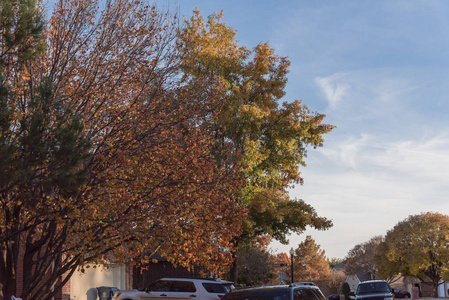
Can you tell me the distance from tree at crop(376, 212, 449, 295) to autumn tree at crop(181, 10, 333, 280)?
29913 millimetres

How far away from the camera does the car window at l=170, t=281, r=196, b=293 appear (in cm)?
2009

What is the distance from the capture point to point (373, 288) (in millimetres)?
27422

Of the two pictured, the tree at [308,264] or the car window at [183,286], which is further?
the tree at [308,264]

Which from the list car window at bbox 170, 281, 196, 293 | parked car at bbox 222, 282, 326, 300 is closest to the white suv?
car window at bbox 170, 281, 196, 293

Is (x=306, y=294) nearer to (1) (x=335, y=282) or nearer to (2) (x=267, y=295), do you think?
(2) (x=267, y=295)

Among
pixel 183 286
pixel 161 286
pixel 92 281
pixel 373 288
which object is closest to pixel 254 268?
pixel 92 281

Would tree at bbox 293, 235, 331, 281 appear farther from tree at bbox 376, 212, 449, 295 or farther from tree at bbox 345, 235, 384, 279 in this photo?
tree at bbox 376, 212, 449, 295

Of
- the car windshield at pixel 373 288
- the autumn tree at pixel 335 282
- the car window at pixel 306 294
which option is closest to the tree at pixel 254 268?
the car windshield at pixel 373 288

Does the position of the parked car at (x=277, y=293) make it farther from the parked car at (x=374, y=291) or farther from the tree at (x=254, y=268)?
the tree at (x=254, y=268)

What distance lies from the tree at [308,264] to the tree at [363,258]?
8.69 metres

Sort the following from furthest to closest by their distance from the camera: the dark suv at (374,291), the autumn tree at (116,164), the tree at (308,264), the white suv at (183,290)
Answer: the tree at (308,264), the dark suv at (374,291), the white suv at (183,290), the autumn tree at (116,164)

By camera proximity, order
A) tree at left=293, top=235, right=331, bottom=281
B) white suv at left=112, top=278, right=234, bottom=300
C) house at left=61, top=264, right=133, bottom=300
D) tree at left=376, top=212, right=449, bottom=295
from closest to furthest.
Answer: white suv at left=112, top=278, right=234, bottom=300
house at left=61, top=264, right=133, bottom=300
tree at left=376, top=212, right=449, bottom=295
tree at left=293, top=235, right=331, bottom=281

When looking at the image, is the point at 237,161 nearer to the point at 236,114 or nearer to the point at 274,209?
the point at 236,114

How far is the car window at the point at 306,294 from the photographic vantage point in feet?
38.7
